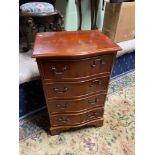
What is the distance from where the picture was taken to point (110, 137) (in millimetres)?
1444

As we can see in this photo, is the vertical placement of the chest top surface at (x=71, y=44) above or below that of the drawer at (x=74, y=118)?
above

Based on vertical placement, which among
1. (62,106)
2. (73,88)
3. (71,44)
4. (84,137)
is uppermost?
(71,44)

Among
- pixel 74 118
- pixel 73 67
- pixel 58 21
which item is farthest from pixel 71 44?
pixel 58 21

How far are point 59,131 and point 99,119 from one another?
0.30 m

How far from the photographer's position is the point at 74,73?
3.78 feet

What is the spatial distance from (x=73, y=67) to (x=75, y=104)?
0.94ft

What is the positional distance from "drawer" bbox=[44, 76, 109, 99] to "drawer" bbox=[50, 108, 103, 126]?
176 millimetres

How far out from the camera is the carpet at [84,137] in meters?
1.34

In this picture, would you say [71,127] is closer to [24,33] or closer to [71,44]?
[71,44]

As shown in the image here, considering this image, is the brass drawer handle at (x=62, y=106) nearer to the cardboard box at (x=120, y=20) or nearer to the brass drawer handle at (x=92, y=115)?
the brass drawer handle at (x=92, y=115)

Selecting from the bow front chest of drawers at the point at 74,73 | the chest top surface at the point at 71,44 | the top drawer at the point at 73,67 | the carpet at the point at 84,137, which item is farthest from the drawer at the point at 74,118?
the chest top surface at the point at 71,44

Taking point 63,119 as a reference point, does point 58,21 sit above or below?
above
